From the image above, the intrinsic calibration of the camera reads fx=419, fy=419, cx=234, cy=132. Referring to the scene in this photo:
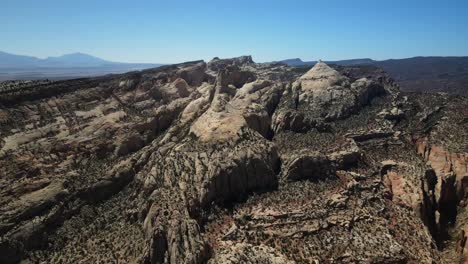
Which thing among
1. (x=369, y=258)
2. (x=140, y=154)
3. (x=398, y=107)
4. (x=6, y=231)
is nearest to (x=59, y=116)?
(x=140, y=154)

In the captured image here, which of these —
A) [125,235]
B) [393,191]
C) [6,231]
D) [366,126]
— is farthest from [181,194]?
[366,126]

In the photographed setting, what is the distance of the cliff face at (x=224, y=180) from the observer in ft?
207

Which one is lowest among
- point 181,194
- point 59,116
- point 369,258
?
point 369,258

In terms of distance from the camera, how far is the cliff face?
63.2m

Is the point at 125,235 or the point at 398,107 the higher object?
the point at 398,107

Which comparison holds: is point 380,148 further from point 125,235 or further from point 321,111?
point 125,235

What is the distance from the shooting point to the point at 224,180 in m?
72.9

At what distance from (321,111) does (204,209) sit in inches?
2133

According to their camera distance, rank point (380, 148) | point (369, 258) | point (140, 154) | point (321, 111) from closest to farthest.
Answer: point (369, 258), point (140, 154), point (380, 148), point (321, 111)

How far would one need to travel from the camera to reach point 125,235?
66562 mm

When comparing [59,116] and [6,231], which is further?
[59,116]

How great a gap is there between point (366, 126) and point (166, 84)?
205ft

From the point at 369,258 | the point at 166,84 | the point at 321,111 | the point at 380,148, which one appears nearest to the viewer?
the point at 369,258

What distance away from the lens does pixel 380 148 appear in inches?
3738
